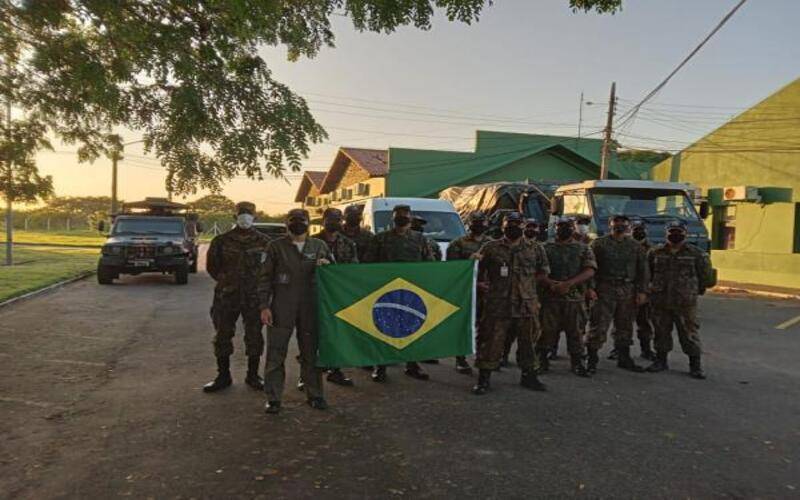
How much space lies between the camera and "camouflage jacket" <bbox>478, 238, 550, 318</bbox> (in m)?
6.18

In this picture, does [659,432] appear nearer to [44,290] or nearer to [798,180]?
[44,290]

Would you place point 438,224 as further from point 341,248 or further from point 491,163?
point 491,163

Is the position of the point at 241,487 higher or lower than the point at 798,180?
lower

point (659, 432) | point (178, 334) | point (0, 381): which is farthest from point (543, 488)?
point (178, 334)

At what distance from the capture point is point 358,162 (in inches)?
1519

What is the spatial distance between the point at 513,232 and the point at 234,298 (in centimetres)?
288

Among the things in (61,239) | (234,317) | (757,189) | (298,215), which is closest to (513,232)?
(298,215)

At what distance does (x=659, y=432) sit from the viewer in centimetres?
493

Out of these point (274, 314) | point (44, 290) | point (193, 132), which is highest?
point (193, 132)

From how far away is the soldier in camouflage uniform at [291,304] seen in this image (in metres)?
5.43

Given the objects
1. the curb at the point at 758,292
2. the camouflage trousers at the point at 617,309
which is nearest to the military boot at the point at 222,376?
the camouflage trousers at the point at 617,309

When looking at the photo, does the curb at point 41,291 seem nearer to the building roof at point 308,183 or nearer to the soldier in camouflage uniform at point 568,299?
the soldier in camouflage uniform at point 568,299

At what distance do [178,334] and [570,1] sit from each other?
6831 millimetres

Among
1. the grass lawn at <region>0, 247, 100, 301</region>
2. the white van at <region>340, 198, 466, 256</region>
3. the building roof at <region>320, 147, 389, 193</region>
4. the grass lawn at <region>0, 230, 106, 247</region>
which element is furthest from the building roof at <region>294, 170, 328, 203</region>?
the white van at <region>340, 198, 466, 256</region>
